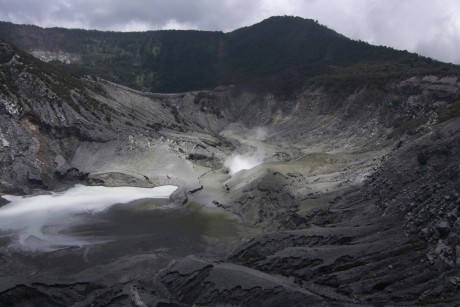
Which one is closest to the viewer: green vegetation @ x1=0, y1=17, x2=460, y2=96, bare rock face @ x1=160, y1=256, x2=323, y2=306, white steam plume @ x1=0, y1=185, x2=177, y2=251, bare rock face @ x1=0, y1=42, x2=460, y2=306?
bare rock face @ x1=160, y1=256, x2=323, y2=306

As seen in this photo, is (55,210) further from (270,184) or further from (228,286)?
(228,286)

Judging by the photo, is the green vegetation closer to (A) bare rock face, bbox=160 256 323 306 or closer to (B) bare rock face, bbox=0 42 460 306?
(B) bare rock face, bbox=0 42 460 306

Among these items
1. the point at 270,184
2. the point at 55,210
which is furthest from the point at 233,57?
the point at 55,210

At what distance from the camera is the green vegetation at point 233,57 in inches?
3957

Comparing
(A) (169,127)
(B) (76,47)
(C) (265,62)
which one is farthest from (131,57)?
(A) (169,127)

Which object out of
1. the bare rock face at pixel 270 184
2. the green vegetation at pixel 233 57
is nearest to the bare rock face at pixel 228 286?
the bare rock face at pixel 270 184

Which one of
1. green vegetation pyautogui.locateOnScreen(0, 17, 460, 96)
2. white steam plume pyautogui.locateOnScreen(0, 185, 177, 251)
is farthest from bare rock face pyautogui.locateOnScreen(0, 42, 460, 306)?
green vegetation pyautogui.locateOnScreen(0, 17, 460, 96)

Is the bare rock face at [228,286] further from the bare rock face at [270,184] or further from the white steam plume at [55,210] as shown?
the white steam plume at [55,210]

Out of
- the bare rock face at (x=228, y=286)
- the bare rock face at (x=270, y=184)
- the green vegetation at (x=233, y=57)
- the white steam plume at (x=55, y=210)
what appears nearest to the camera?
the bare rock face at (x=228, y=286)

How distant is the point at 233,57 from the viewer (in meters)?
144

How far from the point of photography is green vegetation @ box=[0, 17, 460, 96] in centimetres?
10050

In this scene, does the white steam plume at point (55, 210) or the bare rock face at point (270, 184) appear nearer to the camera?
the bare rock face at point (270, 184)

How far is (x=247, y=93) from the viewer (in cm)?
10906

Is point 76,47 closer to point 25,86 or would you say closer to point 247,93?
point 247,93
